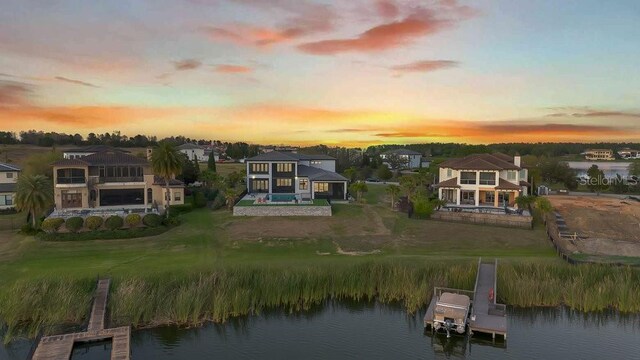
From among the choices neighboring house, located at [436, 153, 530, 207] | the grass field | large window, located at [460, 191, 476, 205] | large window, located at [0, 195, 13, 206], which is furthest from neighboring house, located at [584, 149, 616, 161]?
large window, located at [0, 195, 13, 206]

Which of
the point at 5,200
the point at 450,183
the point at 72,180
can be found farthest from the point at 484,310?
the point at 5,200

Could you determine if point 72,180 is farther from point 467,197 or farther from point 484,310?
point 467,197

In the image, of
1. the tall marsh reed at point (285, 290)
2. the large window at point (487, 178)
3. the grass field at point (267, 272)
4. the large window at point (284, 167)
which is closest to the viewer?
the tall marsh reed at point (285, 290)

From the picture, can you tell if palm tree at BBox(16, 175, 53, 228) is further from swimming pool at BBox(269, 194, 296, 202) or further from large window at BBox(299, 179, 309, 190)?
large window at BBox(299, 179, 309, 190)

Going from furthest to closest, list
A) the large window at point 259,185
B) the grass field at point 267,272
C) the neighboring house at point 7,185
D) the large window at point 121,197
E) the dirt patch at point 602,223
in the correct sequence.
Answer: the large window at point 259,185 < the neighboring house at point 7,185 < the large window at point 121,197 < the dirt patch at point 602,223 < the grass field at point 267,272

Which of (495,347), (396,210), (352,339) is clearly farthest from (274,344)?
(396,210)

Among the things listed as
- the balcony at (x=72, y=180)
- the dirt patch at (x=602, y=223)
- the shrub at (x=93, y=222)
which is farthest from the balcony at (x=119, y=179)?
the dirt patch at (x=602, y=223)

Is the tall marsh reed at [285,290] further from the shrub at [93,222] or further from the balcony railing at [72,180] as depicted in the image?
the balcony railing at [72,180]
